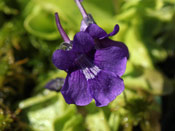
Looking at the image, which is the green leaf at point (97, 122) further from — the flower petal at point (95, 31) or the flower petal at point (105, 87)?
the flower petal at point (95, 31)

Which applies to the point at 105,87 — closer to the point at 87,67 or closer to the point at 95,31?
the point at 87,67

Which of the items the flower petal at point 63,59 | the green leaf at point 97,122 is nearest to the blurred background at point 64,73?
the green leaf at point 97,122

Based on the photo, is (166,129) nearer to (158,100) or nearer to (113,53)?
(158,100)

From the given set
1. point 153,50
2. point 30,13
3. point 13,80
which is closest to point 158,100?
point 153,50

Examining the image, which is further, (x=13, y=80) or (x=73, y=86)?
(x=13, y=80)

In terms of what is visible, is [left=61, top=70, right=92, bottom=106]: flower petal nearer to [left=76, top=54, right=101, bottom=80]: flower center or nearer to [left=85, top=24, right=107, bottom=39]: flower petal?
[left=76, top=54, right=101, bottom=80]: flower center

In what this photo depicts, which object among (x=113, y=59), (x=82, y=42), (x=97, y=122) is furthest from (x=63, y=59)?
(x=97, y=122)

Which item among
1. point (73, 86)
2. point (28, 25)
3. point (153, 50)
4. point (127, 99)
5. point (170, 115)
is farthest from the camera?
point (153, 50)
